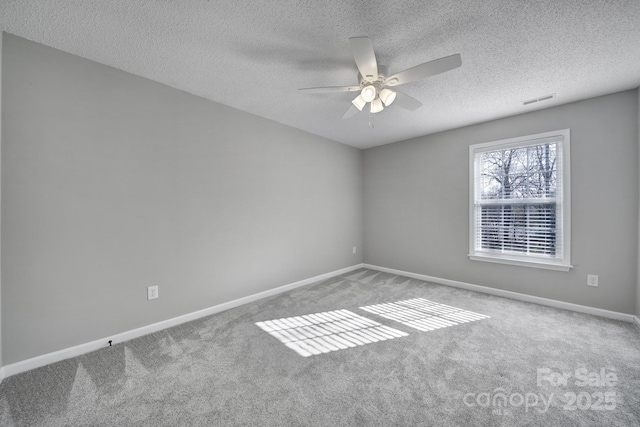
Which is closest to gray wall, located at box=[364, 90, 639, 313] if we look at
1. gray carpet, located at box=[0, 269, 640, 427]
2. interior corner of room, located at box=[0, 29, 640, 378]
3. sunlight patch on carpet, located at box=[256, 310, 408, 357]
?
interior corner of room, located at box=[0, 29, 640, 378]

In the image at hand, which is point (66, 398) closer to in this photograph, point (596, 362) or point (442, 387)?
point (442, 387)

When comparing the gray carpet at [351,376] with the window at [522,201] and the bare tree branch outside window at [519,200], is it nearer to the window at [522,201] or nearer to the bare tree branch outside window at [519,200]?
the window at [522,201]

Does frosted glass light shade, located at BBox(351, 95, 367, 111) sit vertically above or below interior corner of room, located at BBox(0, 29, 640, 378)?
above

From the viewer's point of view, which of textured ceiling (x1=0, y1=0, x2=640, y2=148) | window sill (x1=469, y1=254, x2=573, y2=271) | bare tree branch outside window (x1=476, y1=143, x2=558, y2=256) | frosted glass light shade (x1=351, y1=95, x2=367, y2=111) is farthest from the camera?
bare tree branch outside window (x1=476, y1=143, x2=558, y2=256)

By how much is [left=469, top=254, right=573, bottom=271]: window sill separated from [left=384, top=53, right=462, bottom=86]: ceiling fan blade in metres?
2.80

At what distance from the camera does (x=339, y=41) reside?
184 cm

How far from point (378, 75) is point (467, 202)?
101 inches

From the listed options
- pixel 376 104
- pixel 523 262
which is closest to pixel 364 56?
pixel 376 104

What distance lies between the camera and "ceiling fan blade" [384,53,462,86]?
161cm

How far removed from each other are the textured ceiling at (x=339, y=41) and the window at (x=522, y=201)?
2.27 feet

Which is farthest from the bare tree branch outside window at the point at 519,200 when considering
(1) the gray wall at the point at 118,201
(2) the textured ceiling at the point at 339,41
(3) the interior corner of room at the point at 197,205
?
(1) the gray wall at the point at 118,201

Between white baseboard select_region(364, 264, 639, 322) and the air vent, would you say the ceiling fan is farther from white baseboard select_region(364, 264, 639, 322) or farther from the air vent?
white baseboard select_region(364, 264, 639, 322)

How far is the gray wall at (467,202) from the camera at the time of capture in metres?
2.63

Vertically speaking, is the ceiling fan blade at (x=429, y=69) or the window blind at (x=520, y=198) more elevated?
the ceiling fan blade at (x=429, y=69)
